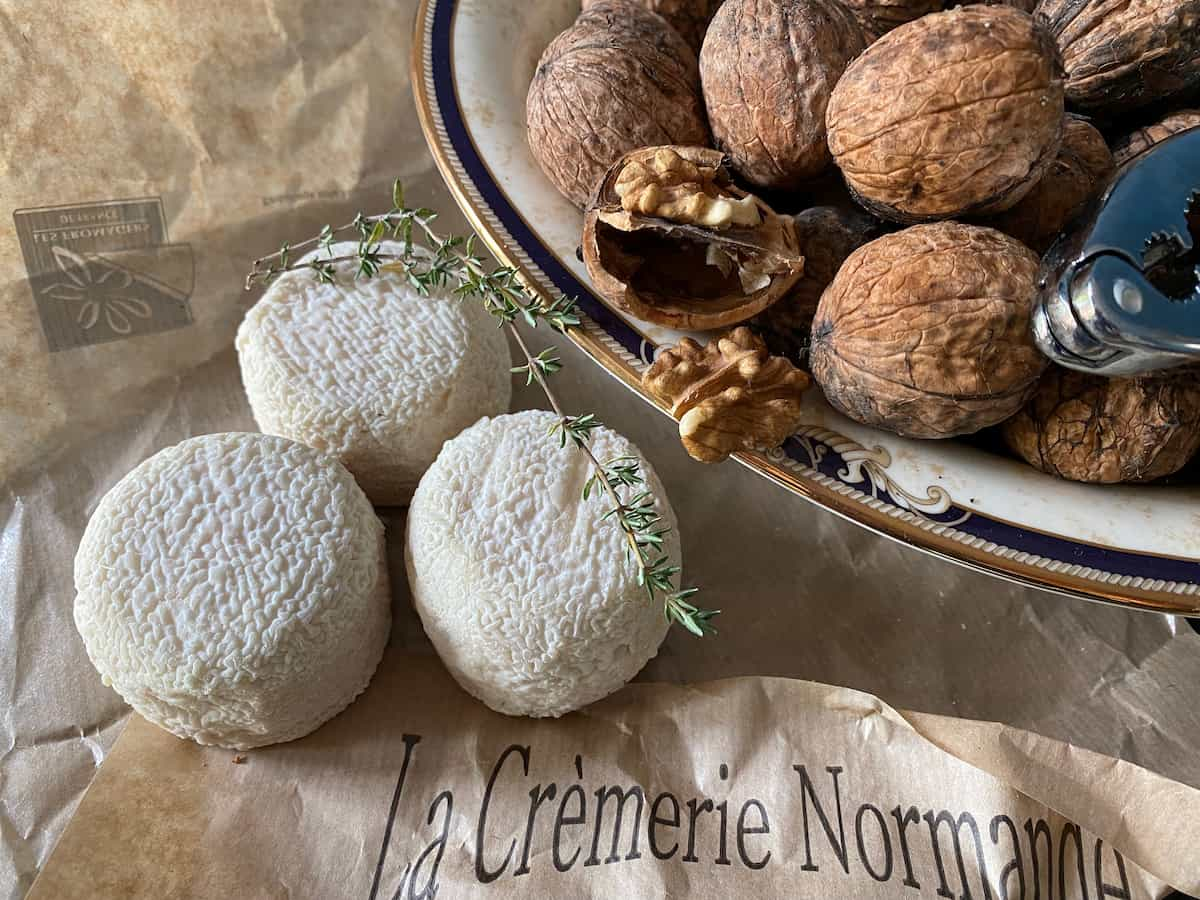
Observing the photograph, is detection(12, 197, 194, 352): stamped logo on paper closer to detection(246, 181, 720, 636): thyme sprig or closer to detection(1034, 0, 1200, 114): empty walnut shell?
detection(246, 181, 720, 636): thyme sprig

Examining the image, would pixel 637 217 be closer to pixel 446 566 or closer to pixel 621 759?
pixel 446 566

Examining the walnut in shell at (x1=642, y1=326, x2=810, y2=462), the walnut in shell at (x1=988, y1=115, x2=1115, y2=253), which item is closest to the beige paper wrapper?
the walnut in shell at (x1=642, y1=326, x2=810, y2=462)

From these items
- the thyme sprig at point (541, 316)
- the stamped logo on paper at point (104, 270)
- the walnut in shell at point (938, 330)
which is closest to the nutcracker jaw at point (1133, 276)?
the walnut in shell at point (938, 330)

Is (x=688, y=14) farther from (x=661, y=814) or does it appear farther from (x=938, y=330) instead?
(x=661, y=814)

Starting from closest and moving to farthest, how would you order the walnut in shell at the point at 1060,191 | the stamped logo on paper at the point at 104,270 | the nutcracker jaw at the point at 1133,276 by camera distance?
the nutcracker jaw at the point at 1133,276 → the walnut in shell at the point at 1060,191 → the stamped logo on paper at the point at 104,270

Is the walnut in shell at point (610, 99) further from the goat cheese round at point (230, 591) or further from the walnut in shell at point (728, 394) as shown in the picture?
the goat cheese round at point (230, 591)
